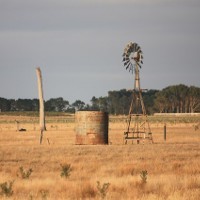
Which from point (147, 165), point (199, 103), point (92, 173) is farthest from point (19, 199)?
point (199, 103)

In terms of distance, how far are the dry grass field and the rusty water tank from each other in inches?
177

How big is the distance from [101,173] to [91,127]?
15.4 m

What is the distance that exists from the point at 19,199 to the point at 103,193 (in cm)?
195

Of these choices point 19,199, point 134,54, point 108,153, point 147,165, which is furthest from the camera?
point 134,54

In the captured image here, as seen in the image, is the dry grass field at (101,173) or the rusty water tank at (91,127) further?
→ the rusty water tank at (91,127)

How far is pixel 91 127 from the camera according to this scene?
36.1m

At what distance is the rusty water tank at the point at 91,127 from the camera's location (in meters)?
35.9

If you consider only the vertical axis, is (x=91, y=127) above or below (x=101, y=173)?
above

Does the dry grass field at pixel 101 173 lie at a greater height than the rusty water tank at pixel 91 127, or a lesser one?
lesser

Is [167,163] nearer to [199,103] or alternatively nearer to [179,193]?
[179,193]

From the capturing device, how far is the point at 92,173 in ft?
68.1

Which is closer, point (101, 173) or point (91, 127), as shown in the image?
point (101, 173)

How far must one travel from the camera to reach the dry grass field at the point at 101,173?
624 inches

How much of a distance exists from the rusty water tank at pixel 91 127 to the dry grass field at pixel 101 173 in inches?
177
